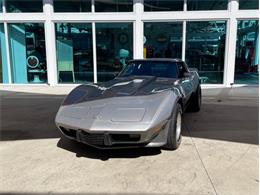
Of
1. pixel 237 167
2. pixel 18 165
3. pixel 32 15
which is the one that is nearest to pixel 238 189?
pixel 237 167

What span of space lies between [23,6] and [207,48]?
799 centimetres

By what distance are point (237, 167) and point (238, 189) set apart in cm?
58

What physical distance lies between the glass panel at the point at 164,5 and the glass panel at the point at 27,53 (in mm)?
4748

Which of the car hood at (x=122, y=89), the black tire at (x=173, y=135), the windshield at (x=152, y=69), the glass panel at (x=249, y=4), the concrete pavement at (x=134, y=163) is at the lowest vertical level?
the concrete pavement at (x=134, y=163)

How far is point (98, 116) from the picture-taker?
343 cm

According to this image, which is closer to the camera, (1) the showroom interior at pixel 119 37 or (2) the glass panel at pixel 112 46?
(1) the showroom interior at pixel 119 37

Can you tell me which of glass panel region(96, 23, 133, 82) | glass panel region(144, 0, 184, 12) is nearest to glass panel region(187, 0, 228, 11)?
glass panel region(144, 0, 184, 12)

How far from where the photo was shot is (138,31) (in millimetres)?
10273

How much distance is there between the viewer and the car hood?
3889 millimetres

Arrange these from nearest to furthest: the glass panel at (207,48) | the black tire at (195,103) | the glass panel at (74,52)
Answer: the black tire at (195,103), the glass panel at (207,48), the glass panel at (74,52)

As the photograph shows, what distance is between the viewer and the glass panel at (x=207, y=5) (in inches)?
391

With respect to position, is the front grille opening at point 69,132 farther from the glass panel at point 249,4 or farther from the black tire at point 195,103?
the glass panel at point 249,4

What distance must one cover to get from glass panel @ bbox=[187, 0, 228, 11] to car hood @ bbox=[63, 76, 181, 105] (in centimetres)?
659

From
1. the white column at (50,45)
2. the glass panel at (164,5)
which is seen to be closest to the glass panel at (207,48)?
the glass panel at (164,5)
